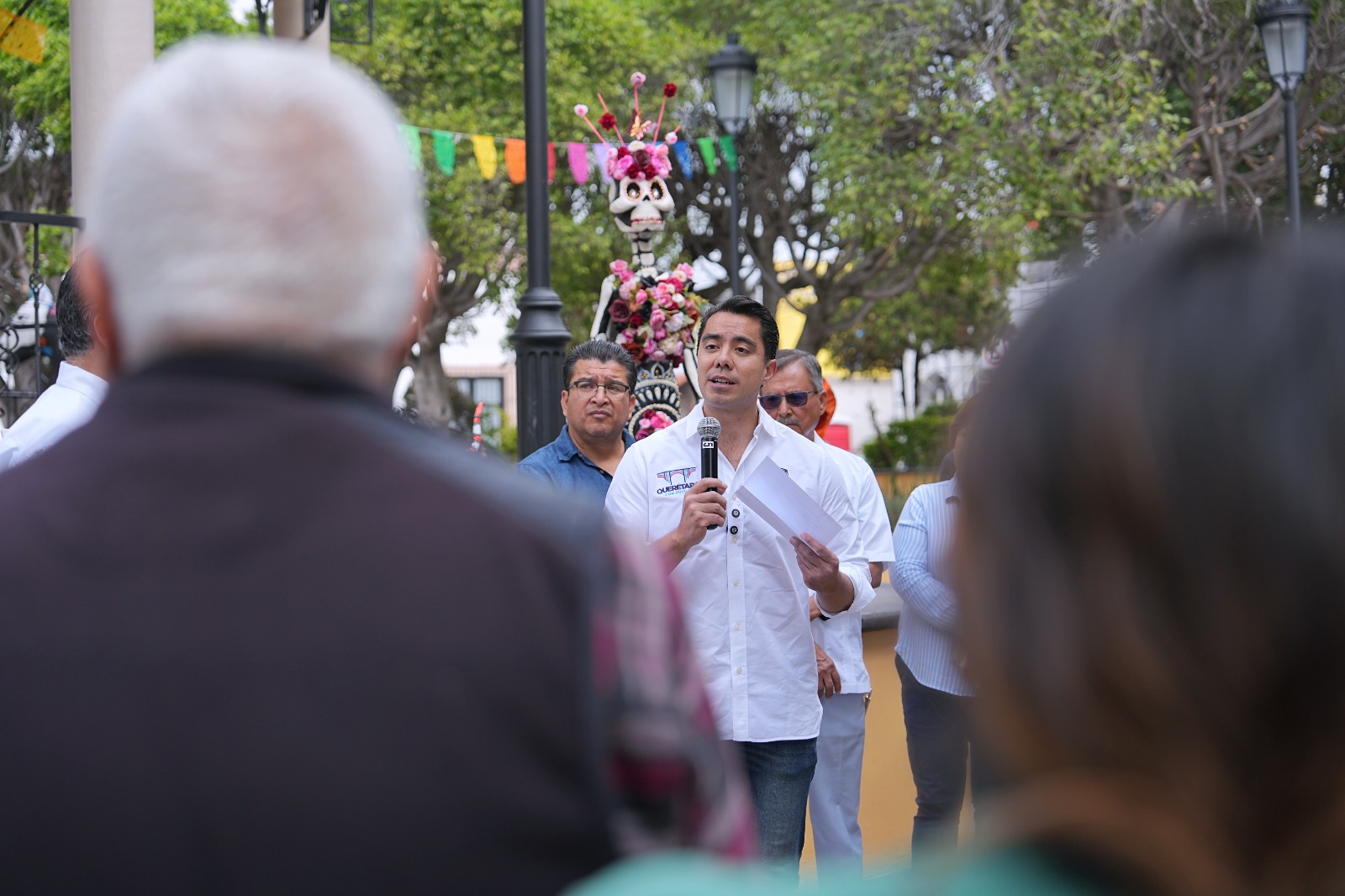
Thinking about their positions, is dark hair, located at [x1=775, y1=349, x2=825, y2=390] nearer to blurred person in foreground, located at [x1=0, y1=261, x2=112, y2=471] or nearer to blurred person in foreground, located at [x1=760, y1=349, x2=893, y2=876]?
blurred person in foreground, located at [x1=760, y1=349, x2=893, y2=876]

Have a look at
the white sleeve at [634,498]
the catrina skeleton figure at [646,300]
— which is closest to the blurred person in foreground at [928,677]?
the white sleeve at [634,498]

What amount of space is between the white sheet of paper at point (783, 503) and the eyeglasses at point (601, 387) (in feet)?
5.57

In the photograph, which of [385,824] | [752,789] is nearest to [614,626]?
[385,824]

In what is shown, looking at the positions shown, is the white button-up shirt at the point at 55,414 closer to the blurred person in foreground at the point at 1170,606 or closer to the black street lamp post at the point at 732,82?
the blurred person in foreground at the point at 1170,606

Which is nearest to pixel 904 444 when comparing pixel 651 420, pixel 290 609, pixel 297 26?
pixel 651 420

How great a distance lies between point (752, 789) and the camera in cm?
458

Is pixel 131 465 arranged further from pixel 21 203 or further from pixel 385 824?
pixel 21 203

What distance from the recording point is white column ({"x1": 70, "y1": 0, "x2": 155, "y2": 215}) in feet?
23.2

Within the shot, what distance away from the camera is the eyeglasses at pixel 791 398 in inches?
255

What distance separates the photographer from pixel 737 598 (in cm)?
454

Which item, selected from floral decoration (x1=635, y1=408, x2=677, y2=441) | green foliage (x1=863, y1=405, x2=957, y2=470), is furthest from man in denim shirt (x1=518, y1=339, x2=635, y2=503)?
green foliage (x1=863, y1=405, x2=957, y2=470)

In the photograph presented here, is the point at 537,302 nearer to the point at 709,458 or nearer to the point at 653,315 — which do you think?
the point at 653,315

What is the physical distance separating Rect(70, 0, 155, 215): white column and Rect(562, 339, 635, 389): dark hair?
2786mm

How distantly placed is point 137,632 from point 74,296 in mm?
3444
